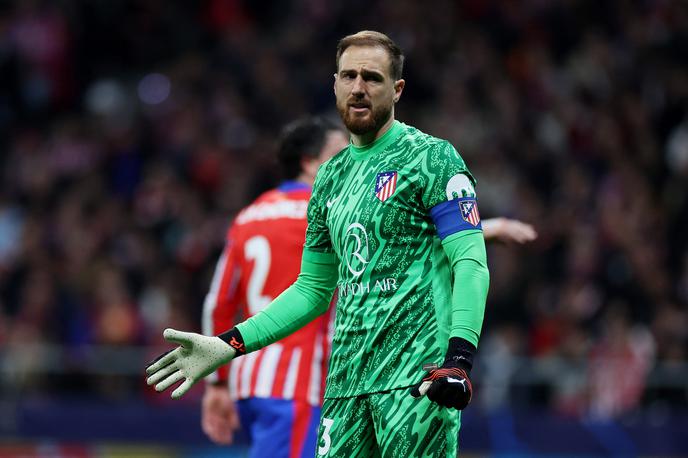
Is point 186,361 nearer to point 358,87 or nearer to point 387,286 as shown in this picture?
point 387,286

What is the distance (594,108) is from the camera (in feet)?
48.5

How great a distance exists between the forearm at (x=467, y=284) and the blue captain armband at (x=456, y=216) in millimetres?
25

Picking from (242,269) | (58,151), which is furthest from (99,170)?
(242,269)

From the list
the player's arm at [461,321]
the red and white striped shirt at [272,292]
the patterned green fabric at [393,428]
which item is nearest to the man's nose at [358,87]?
the player's arm at [461,321]

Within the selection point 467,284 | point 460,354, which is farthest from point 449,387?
point 467,284

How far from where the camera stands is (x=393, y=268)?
15.5 feet

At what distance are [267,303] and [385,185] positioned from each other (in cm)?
226

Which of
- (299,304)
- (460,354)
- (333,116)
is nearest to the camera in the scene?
(460,354)

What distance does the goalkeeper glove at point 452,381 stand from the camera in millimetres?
4238

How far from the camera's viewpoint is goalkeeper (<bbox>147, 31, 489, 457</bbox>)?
457 centimetres

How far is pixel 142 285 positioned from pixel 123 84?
440cm

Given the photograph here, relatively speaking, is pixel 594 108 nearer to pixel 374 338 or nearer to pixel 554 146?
pixel 554 146

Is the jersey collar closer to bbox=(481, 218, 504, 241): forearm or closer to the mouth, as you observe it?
bbox=(481, 218, 504, 241): forearm

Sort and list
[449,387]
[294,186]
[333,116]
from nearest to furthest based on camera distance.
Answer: [449,387]
[294,186]
[333,116]
